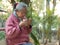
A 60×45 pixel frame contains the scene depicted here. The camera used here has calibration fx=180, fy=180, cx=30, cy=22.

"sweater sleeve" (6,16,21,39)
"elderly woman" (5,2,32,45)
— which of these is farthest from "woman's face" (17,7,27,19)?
"sweater sleeve" (6,16,21,39)

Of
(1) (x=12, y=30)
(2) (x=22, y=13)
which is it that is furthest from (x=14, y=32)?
(2) (x=22, y=13)

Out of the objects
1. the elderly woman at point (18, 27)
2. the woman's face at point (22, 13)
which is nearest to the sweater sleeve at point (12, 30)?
the elderly woman at point (18, 27)

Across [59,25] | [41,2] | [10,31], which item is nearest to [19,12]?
[10,31]

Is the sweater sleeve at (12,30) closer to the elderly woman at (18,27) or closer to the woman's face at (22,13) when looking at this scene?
the elderly woman at (18,27)

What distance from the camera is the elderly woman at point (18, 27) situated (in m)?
1.79

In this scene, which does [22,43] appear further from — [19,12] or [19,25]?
[19,12]

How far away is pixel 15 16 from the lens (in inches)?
74.7

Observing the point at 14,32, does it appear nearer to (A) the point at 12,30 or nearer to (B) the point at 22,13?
(A) the point at 12,30

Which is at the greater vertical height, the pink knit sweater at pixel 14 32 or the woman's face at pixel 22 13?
the woman's face at pixel 22 13

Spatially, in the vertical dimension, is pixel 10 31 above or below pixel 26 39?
above

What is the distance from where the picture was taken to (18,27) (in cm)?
181

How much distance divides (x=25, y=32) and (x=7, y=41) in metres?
0.21

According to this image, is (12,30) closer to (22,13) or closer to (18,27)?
(18,27)

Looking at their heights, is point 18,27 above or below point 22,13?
below
